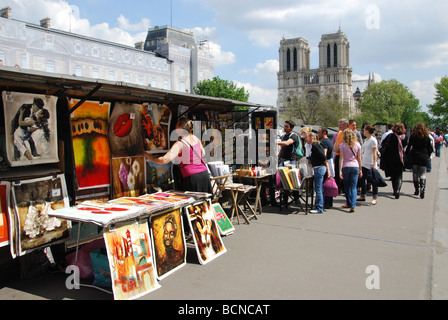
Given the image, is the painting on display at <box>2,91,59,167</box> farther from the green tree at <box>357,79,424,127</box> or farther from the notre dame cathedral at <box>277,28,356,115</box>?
the notre dame cathedral at <box>277,28,356,115</box>

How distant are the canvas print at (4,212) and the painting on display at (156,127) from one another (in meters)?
2.33

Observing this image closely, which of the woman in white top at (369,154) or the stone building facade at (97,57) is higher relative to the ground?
the stone building facade at (97,57)

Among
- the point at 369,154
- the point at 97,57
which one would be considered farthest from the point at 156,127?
the point at 97,57

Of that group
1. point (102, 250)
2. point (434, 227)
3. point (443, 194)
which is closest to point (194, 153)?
point (102, 250)

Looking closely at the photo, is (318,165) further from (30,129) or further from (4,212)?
(4,212)

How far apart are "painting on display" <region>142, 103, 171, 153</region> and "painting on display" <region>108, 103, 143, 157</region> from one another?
0.17 metres

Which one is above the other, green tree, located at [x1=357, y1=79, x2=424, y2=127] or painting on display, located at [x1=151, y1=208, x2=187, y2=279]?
green tree, located at [x1=357, y1=79, x2=424, y2=127]

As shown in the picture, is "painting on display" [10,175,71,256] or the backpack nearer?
"painting on display" [10,175,71,256]

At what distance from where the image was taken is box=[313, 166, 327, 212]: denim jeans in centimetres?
761

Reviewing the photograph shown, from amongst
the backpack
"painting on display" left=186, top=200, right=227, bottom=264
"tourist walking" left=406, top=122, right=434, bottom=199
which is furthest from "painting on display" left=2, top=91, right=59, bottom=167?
"tourist walking" left=406, top=122, right=434, bottom=199

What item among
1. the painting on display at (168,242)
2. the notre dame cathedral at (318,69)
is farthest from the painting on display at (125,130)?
the notre dame cathedral at (318,69)

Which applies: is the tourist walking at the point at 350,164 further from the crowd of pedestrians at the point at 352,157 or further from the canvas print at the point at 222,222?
the canvas print at the point at 222,222

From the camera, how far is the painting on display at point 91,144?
4742mm

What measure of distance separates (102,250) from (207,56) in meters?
62.2
